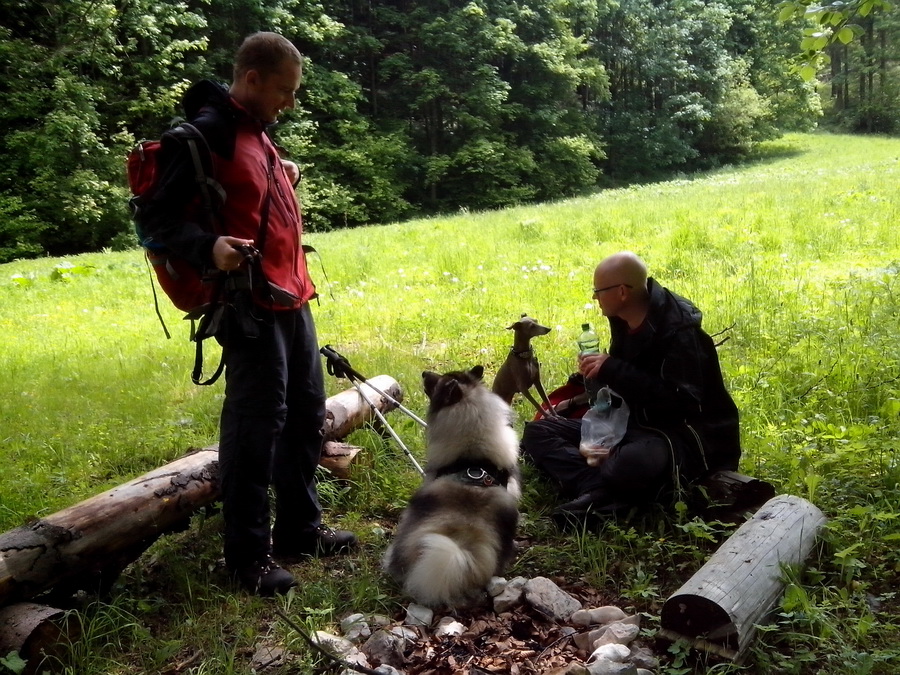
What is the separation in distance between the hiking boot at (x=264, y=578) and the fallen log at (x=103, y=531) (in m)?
0.52

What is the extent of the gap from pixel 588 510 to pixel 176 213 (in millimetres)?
2417

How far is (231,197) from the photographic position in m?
2.97

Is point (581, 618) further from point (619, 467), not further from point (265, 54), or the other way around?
point (265, 54)

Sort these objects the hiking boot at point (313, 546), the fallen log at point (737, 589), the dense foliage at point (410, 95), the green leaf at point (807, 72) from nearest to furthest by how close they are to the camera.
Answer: the fallen log at point (737, 589) < the hiking boot at point (313, 546) < the green leaf at point (807, 72) < the dense foliage at point (410, 95)

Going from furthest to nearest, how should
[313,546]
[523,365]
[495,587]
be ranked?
[523,365] < [313,546] < [495,587]

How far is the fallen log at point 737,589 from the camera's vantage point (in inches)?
96.2

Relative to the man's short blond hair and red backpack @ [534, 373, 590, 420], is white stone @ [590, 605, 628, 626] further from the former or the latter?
the man's short blond hair

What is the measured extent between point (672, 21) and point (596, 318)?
37.9 m

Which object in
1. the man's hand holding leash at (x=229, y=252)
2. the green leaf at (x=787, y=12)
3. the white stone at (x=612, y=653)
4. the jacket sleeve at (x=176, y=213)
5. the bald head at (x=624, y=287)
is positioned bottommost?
the white stone at (x=612, y=653)

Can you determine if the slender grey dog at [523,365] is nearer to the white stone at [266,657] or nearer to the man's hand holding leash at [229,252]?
the man's hand holding leash at [229,252]

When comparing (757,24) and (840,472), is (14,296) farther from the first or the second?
(757,24)

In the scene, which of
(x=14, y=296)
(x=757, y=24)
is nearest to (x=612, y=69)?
(x=757, y=24)

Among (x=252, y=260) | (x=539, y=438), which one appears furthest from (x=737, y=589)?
(x=252, y=260)

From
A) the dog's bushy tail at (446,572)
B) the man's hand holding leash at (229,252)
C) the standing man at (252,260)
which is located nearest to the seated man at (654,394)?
the dog's bushy tail at (446,572)
